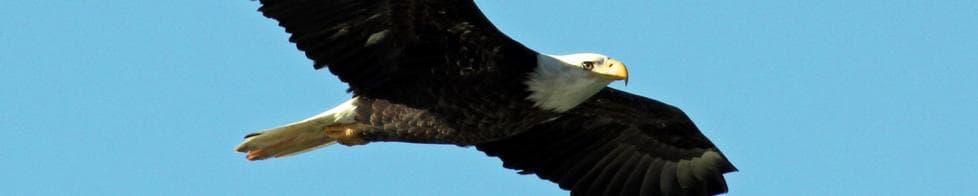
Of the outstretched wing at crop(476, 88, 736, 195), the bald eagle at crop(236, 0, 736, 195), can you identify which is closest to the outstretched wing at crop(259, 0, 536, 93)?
the bald eagle at crop(236, 0, 736, 195)

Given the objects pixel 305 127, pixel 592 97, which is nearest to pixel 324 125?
pixel 305 127

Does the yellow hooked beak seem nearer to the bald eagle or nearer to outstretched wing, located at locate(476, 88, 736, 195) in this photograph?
the bald eagle

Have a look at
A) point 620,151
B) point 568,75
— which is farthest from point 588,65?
point 620,151

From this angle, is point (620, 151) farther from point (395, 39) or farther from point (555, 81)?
point (395, 39)

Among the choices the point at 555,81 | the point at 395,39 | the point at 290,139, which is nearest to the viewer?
the point at 395,39

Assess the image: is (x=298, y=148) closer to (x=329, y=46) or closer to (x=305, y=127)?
(x=305, y=127)
